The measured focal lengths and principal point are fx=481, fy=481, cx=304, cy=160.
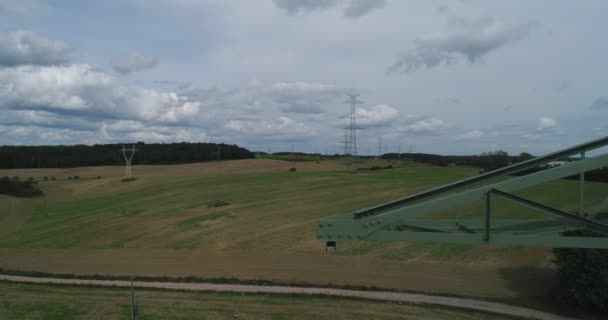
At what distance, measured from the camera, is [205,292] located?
68.3 feet

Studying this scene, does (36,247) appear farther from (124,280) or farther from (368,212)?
(368,212)

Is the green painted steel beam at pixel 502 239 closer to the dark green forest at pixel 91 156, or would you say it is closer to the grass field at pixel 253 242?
the grass field at pixel 253 242

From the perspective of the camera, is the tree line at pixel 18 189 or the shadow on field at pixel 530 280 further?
the tree line at pixel 18 189

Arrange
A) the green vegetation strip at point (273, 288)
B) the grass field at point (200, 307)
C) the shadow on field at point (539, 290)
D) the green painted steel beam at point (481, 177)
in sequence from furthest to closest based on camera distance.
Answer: the green vegetation strip at point (273, 288)
the shadow on field at point (539, 290)
the grass field at point (200, 307)
the green painted steel beam at point (481, 177)

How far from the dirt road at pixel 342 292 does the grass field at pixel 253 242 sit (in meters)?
1.41

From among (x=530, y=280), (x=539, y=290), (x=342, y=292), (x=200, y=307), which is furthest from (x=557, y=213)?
(x=530, y=280)

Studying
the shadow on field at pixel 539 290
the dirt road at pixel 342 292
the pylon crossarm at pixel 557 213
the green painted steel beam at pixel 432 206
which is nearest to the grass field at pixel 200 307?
the dirt road at pixel 342 292

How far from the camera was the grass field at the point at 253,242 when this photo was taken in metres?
23.5

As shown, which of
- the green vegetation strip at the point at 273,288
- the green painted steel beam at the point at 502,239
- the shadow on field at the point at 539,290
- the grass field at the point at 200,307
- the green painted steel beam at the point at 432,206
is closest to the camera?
the green painted steel beam at the point at 432,206

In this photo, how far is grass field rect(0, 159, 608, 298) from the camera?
77.2ft

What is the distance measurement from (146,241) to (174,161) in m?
82.7

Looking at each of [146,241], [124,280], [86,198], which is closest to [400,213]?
[124,280]

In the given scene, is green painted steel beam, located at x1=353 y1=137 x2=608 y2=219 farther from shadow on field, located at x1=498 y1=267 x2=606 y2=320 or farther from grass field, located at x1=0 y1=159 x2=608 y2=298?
shadow on field, located at x1=498 y1=267 x2=606 y2=320

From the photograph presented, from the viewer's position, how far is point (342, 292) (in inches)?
814
